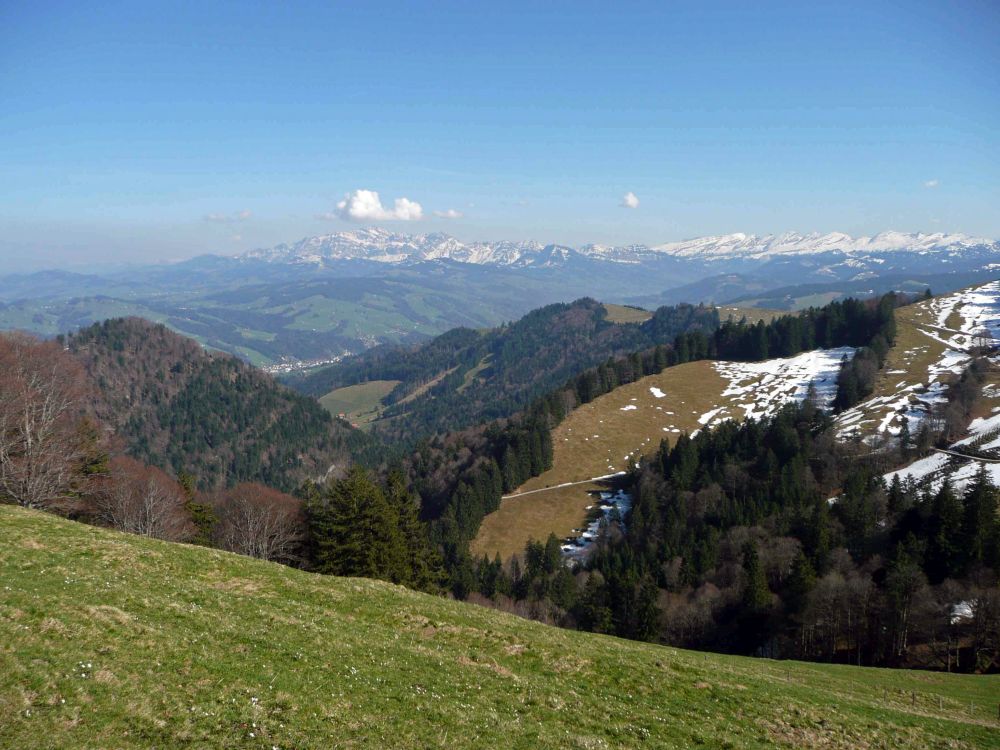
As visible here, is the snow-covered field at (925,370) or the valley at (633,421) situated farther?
the snow-covered field at (925,370)

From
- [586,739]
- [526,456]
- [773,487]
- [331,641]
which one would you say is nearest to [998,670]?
[586,739]

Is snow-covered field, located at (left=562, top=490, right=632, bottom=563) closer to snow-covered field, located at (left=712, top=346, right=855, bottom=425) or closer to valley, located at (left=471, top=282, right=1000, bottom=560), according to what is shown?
valley, located at (left=471, top=282, right=1000, bottom=560)

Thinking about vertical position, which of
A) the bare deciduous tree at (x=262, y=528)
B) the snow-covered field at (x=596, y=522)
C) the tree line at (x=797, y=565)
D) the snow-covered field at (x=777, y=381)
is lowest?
the snow-covered field at (x=596, y=522)

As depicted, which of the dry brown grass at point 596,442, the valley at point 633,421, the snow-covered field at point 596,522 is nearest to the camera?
the snow-covered field at point 596,522

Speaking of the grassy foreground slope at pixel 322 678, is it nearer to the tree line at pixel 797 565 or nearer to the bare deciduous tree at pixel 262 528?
the tree line at pixel 797 565

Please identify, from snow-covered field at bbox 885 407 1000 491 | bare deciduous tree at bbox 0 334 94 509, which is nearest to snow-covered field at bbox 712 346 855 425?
snow-covered field at bbox 885 407 1000 491

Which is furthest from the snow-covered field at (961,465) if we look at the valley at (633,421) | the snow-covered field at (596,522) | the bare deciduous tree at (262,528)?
the bare deciduous tree at (262,528)

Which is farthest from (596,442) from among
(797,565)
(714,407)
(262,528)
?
(262,528)

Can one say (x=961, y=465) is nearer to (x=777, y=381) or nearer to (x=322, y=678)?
(x=777, y=381)

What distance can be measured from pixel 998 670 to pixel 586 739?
45.7 meters

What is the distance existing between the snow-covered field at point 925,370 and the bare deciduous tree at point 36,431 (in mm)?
130050

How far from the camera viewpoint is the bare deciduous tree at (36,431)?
40.6 metres

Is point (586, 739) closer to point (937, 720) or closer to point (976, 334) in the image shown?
point (937, 720)

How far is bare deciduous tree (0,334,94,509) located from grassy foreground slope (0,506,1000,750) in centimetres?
1428
